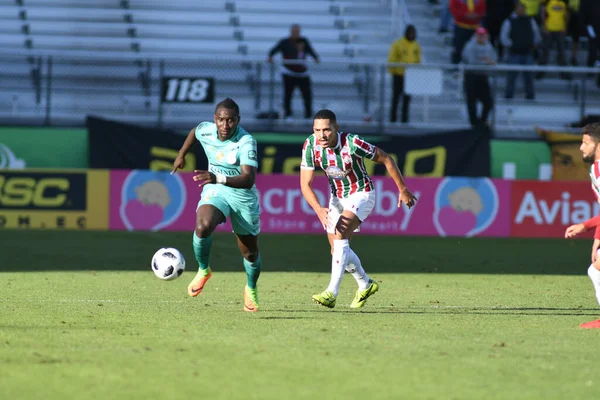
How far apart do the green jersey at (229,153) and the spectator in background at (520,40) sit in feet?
47.0

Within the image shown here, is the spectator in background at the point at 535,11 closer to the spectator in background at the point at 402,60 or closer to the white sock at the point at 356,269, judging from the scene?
the spectator in background at the point at 402,60

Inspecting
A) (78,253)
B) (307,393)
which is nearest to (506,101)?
(78,253)

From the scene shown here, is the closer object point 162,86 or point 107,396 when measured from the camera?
point 107,396

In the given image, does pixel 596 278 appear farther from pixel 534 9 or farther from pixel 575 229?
pixel 534 9

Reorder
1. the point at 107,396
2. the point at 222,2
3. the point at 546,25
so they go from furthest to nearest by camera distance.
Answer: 1. the point at 222,2
2. the point at 546,25
3. the point at 107,396

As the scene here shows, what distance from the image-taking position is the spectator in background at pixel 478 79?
22.1m

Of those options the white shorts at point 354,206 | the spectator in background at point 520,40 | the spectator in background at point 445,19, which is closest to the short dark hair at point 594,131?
the white shorts at point 354,206

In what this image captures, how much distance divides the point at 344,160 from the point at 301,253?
23.7 feet

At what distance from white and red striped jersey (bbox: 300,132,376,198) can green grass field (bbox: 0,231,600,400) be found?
45.4 inches

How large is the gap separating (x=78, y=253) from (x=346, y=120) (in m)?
8.35

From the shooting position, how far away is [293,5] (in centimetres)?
2670

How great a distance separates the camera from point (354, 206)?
402 inches

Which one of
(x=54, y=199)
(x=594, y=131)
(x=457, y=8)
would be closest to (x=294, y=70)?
(x=457, y=8)

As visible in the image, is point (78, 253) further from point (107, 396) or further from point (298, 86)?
point (107, 396)
